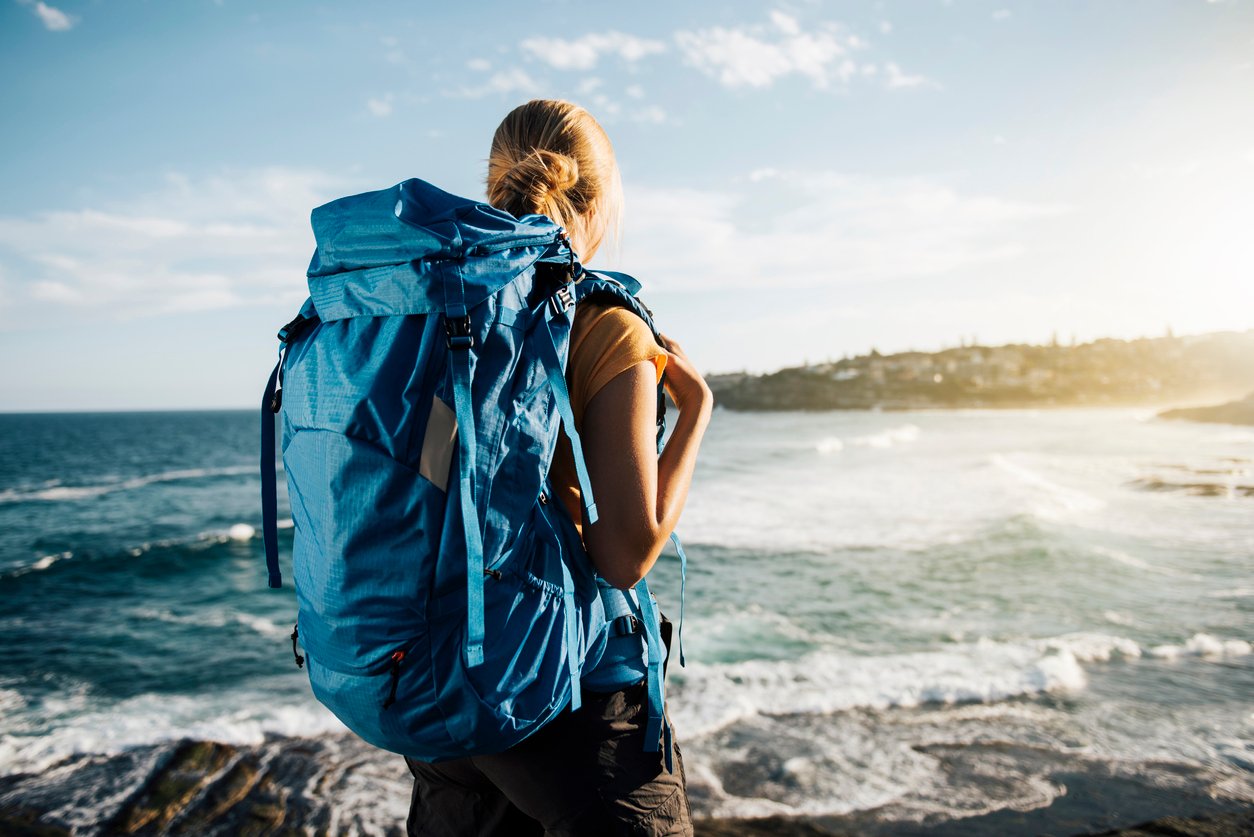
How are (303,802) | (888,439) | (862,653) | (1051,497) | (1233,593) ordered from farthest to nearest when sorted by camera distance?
1. (888,439)
2. (1051,497)
3. (1233,593)
4. (862,653)
5. (303,802)

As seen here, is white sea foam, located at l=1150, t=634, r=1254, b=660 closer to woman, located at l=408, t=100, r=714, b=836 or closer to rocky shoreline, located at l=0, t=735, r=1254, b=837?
rocky shoreline, located at l=0, t=735, r=1254, b=837

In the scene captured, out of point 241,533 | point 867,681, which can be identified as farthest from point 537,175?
point 241,533

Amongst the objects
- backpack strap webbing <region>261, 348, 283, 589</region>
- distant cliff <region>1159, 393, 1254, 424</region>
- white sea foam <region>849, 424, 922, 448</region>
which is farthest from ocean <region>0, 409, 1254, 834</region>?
distant cliff <region>1159, 393, 1254, 424</region>

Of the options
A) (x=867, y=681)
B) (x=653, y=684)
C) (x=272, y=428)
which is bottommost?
(x=867, y=681)

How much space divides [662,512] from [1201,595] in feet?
40.7

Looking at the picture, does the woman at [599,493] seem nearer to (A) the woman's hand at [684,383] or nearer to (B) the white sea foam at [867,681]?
(A) the woman's hand at [684,383]

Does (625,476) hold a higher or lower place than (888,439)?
higher

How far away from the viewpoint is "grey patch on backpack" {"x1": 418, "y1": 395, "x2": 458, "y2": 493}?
1061mm

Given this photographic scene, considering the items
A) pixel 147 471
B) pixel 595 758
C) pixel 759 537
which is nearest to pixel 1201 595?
pixel 759 537

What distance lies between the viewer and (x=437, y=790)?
1.52 meters

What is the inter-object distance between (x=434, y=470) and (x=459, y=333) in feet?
0.67

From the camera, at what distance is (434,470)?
1.06m

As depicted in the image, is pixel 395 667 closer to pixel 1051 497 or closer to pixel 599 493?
pixel 599 493

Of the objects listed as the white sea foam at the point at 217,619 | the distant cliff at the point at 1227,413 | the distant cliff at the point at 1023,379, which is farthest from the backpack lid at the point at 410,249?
the distant cliff at the point at 1023,379
